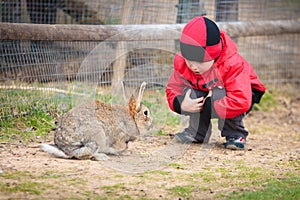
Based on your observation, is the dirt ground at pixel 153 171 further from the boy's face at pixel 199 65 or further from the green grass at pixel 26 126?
the boy's face at pixel 199 65

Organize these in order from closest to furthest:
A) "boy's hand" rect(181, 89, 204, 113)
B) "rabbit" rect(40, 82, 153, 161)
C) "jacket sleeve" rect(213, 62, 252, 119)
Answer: "rabbit" rect(40, 82, 153, 161) → "jacket sleeve" rect(213, 62, 252, 119) → "boy's hand" rect(181, 89, 204, 113)

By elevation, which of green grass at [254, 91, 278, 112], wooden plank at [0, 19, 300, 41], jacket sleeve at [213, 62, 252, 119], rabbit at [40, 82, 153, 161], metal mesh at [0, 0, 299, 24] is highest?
metal mesh at [0, 0, 299, 24]

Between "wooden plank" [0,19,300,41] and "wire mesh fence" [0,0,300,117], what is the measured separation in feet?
0.86

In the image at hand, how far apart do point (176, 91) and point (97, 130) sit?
1283 mm

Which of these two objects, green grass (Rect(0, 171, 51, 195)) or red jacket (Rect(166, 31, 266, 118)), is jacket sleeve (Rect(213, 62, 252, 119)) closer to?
red jacket (Rect(166, 31, 266, 118))

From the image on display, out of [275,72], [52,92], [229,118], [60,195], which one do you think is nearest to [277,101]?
[275,72]

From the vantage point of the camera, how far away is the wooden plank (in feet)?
18.1

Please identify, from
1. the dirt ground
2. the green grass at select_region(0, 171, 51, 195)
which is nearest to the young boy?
the dirt ground

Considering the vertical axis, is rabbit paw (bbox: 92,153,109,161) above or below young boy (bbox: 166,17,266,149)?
below

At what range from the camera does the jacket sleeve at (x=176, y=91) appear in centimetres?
544

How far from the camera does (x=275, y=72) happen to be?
9031mm

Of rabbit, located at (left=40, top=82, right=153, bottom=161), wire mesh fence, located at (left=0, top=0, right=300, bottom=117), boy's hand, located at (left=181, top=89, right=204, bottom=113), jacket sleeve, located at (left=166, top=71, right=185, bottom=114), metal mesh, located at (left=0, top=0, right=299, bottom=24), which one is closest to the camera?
rabbit, located at (left=40, top=82, right=153, bottom=161)

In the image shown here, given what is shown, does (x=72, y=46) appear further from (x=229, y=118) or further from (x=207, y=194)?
(x=207, y=194)

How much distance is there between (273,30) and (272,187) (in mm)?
4689
